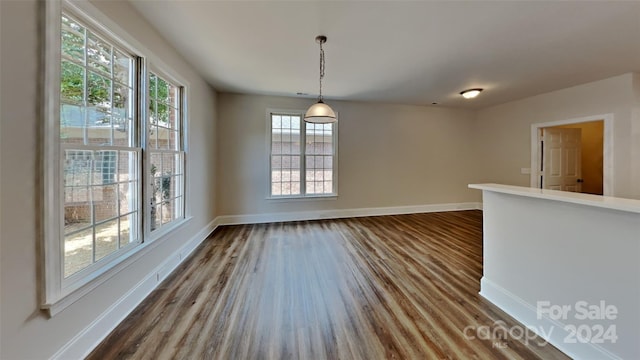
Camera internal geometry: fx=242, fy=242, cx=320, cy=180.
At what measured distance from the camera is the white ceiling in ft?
7.39

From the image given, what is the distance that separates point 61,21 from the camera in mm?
1515

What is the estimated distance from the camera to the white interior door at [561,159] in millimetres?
5180

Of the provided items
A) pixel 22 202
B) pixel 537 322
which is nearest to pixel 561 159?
pixel 537 322

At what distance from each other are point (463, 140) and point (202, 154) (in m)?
6.33

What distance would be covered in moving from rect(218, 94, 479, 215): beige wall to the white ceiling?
95 centimetres

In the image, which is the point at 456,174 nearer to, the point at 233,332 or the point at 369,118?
the point at 369,118

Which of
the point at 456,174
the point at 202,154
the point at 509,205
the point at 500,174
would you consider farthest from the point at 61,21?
the point at 500,174

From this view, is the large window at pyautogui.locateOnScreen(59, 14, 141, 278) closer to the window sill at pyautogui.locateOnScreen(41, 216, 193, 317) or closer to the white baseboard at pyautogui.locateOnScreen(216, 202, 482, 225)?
the window sill at pyautogui.locateOnScreen(41, 216, 193, 317)

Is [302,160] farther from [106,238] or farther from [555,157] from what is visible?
[555,157]

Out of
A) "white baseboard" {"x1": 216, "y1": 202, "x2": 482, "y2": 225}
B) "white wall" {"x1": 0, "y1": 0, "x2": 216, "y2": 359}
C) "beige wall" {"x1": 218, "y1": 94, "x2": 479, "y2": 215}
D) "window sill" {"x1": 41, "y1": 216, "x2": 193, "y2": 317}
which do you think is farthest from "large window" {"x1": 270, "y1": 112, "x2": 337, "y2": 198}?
"white wall" {"x1": 0, "y1": 0, "x2": 216, "y2": 359}

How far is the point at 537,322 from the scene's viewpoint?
187cm

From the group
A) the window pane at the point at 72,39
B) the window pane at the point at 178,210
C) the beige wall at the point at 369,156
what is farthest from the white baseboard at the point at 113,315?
the beige wall at the point at 369,156

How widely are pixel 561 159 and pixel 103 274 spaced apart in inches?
306

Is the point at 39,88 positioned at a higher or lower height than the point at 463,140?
lower
